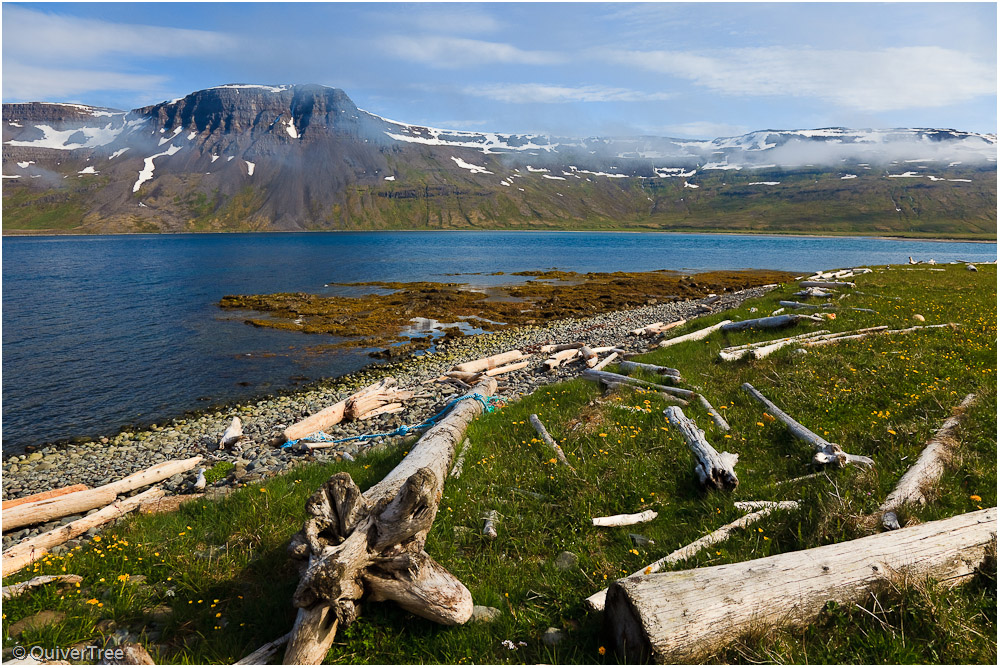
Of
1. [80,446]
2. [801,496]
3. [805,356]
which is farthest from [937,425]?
[80,446]

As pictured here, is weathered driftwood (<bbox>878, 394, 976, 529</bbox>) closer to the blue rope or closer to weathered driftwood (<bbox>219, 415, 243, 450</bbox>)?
the blue rope

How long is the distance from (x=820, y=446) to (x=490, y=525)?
602cm

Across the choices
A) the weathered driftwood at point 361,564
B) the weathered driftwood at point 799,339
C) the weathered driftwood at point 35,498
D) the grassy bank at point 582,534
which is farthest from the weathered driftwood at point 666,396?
the weathered driftwood at point 35,498

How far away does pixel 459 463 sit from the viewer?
33.1 feet

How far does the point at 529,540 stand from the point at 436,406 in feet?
38.3

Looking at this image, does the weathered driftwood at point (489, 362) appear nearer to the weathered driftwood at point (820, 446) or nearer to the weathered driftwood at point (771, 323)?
the weathered driftwood at point (771, 323)

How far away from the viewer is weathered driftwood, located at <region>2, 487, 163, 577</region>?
7785 millimetres

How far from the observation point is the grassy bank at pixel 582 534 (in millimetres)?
4926

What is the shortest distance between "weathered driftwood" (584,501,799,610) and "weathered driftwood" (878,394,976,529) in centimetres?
110

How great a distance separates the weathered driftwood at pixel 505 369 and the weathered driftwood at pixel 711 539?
1623 centimetres

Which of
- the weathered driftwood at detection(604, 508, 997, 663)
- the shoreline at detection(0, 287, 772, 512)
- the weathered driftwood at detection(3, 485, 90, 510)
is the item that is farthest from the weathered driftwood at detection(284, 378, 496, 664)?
the weathered driftwood at detection(3, 485, 90, 510)

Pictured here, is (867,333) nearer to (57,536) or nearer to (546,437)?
(546,437)

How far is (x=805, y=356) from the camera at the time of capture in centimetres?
Answer: 1402

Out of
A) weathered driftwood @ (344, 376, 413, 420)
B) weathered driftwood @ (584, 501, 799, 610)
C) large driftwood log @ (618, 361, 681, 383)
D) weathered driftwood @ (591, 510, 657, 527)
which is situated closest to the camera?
weathered driftwood @ (584, 501, 799, 610)
